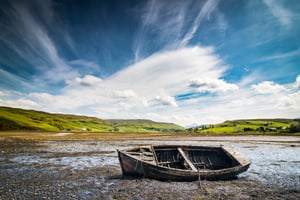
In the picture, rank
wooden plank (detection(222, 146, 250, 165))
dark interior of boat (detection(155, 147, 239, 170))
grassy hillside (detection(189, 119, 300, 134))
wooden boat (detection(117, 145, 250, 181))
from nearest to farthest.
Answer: wooden boat (detection(117, 145, 250, 181)), wooden plank (detection(222, 146, 250, 165)), dark interior of boat (detection(155, 147, 239, 170)), grassy hillside (detection(189, 119, 300, 134))

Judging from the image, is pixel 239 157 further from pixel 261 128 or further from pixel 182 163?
pixel 261 128

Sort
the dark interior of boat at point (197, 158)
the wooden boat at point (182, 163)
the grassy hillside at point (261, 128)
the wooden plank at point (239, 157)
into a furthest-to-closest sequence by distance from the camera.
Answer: the grassy hillside at point (261, 128) < the dark interior of boat at point (197, 158) < the wooden plank at point (239, 157) < the wooden boat at point (182, 163)

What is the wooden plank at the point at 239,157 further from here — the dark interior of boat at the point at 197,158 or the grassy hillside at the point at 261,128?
the grassy hillside at the point at 261,128

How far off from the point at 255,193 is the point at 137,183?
30.4 ft

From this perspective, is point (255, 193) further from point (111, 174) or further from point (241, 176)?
point (111, 174)

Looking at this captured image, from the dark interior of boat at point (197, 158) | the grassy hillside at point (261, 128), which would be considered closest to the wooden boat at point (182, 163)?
the dark interior of boat at point (197, 158)

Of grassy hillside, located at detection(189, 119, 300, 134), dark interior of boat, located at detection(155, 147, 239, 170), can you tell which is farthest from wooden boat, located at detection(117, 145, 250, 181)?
grassy hillside, located at detection(189, 119, 300, 134)

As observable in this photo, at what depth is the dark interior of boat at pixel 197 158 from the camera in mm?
22906

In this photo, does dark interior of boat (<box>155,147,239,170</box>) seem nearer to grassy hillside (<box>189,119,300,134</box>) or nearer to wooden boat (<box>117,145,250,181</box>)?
wooden boat (<box>117,145,250,181</box>)

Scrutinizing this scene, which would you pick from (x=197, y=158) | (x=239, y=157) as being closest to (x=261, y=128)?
(x=197, y=158)

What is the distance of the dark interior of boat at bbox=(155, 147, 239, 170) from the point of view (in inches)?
902

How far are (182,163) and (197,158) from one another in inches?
91.0

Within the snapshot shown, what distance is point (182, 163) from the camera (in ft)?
74.4

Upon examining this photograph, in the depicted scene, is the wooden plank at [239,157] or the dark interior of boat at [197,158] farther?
the dark interior of boat at [197,158]
